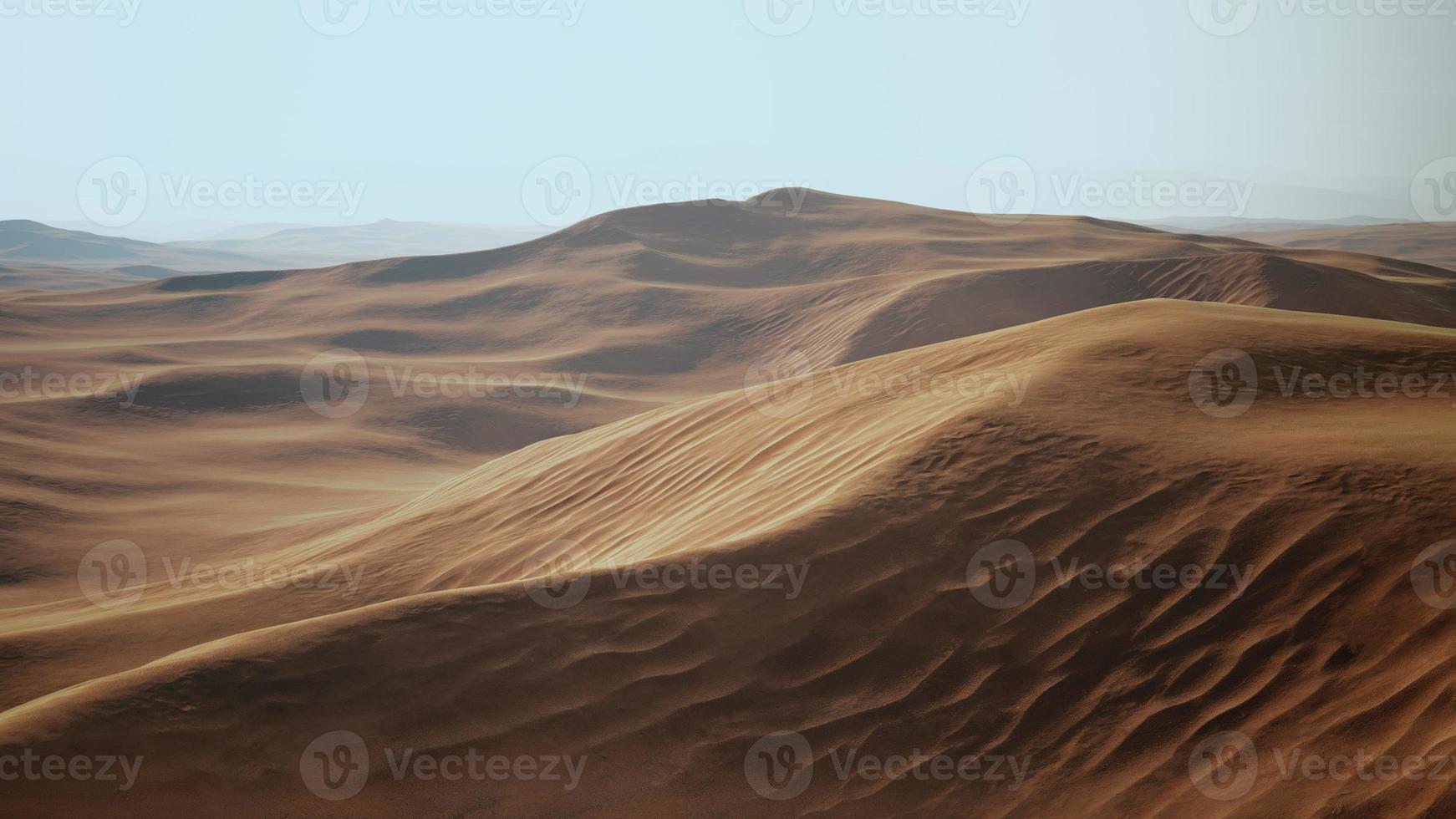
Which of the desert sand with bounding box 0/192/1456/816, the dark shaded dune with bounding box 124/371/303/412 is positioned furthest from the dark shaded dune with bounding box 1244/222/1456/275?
the desert sand with bounding box 0/192/1456/816

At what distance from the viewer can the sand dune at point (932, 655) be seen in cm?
416

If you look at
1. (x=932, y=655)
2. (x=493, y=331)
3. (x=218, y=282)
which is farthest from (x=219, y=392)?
(x=932, y=655)

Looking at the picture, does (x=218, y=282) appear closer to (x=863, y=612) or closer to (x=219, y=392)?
(x=219, y=392)

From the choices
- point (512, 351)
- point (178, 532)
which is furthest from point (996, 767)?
→ point (512, 351)

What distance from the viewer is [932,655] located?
487 centimetres

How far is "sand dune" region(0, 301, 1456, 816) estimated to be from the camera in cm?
416

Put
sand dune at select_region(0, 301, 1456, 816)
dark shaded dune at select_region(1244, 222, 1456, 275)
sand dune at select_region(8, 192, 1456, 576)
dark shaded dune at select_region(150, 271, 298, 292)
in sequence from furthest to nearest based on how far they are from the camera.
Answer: dark shaded dune at select_region(1244, 222, 1456, 275), dark shaded dune at select_region(150, 271, 298, 292), sand dune at select_region(8, 192, 1456, 576), sand dune at select_region(0, 301, 1456, 816)

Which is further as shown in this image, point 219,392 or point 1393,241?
point 1393,241

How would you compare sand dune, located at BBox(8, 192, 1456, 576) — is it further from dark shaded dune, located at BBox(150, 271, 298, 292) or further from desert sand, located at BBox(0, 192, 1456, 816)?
desert sand, located at BBox(0, 192, 1456, 816)

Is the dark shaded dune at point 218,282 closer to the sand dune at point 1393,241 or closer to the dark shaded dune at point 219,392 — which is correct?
the dark shaded dune at point 219,392

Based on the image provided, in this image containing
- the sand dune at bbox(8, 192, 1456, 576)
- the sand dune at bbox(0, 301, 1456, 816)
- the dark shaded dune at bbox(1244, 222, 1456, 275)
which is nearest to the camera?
the sand dune at bbox(0, 301, 1456, 816)

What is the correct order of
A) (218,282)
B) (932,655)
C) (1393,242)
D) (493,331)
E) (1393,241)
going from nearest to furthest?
(932,655)
(493,331)
(218,282)
(1393,242)
(1393,241)

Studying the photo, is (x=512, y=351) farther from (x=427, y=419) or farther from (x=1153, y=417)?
(x=1153, y=417)

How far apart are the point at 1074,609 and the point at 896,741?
3.70 feet
